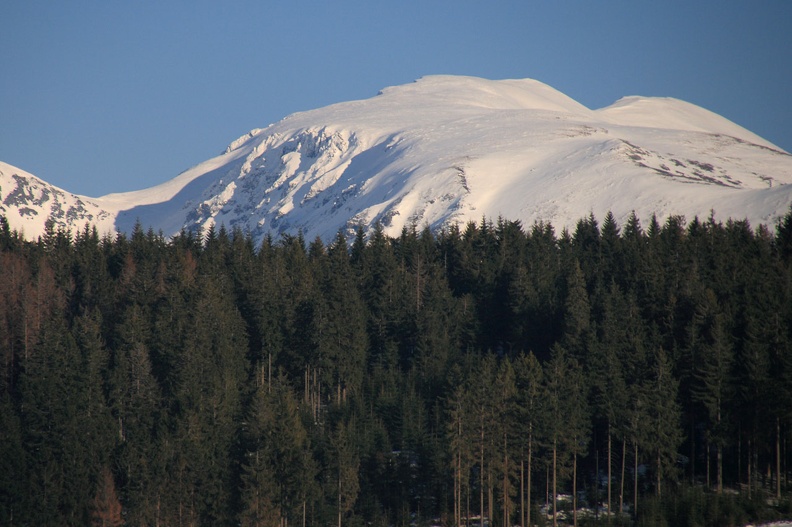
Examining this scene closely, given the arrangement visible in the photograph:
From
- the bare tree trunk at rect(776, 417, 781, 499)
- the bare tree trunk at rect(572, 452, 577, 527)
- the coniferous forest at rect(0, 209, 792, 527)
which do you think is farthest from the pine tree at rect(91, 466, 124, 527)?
the bare tree trunk at rect(776, 417, 781, 499)

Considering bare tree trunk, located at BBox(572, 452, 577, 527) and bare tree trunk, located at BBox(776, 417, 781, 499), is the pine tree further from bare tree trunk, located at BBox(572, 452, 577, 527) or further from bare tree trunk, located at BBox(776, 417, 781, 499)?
bare tree trunk, located at BBox(776, 417, 781, 499)

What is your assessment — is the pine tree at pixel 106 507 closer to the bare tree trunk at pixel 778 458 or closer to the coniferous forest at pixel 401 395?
the coniferous forest at pixel 401 395

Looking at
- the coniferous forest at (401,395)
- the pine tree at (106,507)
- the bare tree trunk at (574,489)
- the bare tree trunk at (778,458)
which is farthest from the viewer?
the bare tree trunk at (778,458)

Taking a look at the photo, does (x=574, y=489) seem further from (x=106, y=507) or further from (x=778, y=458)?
(x=106, y=507)

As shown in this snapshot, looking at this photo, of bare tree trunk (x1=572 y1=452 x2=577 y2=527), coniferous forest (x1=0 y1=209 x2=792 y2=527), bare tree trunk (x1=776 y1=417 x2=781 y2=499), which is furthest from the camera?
bare tree trunk (x1=776 y1=417 x2=781 y2=499)

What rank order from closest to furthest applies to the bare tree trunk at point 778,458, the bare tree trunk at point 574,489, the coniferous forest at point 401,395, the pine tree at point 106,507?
the bare tree trunk at point 574,489
the pine tree at point 106,507
the coniferous forest at point 401,395
the bare tree trunk at point 778,458

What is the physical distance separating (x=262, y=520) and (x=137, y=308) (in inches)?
1267

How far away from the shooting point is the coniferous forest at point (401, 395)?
214 ft

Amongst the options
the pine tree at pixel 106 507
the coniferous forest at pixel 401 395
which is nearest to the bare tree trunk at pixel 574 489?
the coniferous forest at pixel 401 395

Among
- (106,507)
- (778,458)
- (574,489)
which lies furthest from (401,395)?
(778,458)

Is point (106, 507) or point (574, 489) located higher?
point (574, 489)

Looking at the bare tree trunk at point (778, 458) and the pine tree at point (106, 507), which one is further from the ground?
the bare tree trunk at point (778, 458)

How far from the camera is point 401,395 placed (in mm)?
79688

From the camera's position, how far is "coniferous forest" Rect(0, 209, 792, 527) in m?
65.2
